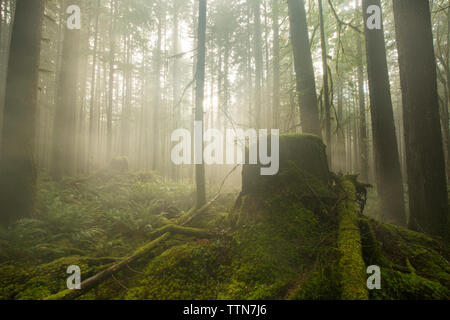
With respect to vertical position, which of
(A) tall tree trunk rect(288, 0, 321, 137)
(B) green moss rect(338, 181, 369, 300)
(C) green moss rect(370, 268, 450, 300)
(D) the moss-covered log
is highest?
(A) tall tree trunk rect(288, 0, 321, 137)

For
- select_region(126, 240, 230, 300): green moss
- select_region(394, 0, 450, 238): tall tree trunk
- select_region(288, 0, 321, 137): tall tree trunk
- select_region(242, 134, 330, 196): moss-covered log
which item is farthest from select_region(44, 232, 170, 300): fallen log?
select_region(394, 0, 450, 238): tall tree trunk

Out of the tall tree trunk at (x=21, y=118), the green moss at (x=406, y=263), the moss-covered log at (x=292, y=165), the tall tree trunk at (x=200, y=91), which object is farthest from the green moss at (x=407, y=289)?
the tall tree trunk at (x=21, y=118)

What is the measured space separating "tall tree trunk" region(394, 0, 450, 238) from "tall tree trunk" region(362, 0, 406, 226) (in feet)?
2.75

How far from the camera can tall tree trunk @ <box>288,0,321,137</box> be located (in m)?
5.56

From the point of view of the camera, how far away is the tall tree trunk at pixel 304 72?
219 inches

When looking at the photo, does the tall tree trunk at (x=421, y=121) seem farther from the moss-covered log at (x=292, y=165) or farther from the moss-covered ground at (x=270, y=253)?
the moss-covered log at (x=292, y=165)

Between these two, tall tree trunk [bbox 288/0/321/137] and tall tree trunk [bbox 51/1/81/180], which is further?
tall tree trunk [bbox 51/1/81/180]

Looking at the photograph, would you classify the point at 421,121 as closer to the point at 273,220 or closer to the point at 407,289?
the point at 407,289

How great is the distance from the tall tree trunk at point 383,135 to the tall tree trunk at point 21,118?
9.14m

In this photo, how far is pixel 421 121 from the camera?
4094mm

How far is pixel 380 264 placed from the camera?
94.4 inches

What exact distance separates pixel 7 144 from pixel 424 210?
31.5ft

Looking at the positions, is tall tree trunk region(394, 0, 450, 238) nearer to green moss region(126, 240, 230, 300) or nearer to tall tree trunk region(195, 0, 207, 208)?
green moss region(126, 240, 230, 300)
